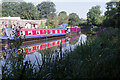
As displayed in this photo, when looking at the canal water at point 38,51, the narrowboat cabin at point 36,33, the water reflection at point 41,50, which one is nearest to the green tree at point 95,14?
the water reflection at point 41,50

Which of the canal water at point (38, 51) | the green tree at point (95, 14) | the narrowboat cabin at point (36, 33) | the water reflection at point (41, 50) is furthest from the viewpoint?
the narrowboat cabin at point (36, 33)

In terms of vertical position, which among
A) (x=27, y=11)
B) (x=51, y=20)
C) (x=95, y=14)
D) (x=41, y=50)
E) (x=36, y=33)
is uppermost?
(x=27, y=11)

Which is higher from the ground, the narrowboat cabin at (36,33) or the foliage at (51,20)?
the foliage at (51,20)

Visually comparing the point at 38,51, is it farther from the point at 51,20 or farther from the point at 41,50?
the point at 51,20

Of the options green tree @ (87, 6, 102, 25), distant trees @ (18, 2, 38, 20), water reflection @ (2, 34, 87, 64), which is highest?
distant trees @ (18, 2, 38, 20)

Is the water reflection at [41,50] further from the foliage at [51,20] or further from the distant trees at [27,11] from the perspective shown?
the distant trees at [27,11]

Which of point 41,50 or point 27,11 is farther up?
point 27,11

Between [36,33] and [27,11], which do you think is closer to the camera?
[36,33]

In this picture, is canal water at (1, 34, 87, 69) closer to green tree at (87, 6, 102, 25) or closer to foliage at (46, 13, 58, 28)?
green tree at (87, 6, 102, 25)

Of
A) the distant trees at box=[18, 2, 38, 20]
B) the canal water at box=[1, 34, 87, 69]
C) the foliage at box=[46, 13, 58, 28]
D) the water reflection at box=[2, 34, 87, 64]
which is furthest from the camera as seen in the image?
the distant trees at box=[18, 2, 38, 20]

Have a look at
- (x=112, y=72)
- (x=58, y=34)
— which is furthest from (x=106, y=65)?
(x=58, y=34)

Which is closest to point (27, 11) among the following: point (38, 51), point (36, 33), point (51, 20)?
point (51, 20)

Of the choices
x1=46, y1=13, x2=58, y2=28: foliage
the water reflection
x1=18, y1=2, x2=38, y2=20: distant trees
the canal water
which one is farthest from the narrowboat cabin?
x1=18, y1=2, x2=38, y2=20: distant trees

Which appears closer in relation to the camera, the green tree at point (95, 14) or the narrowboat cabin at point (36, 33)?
the green tree at point (95, 14)
